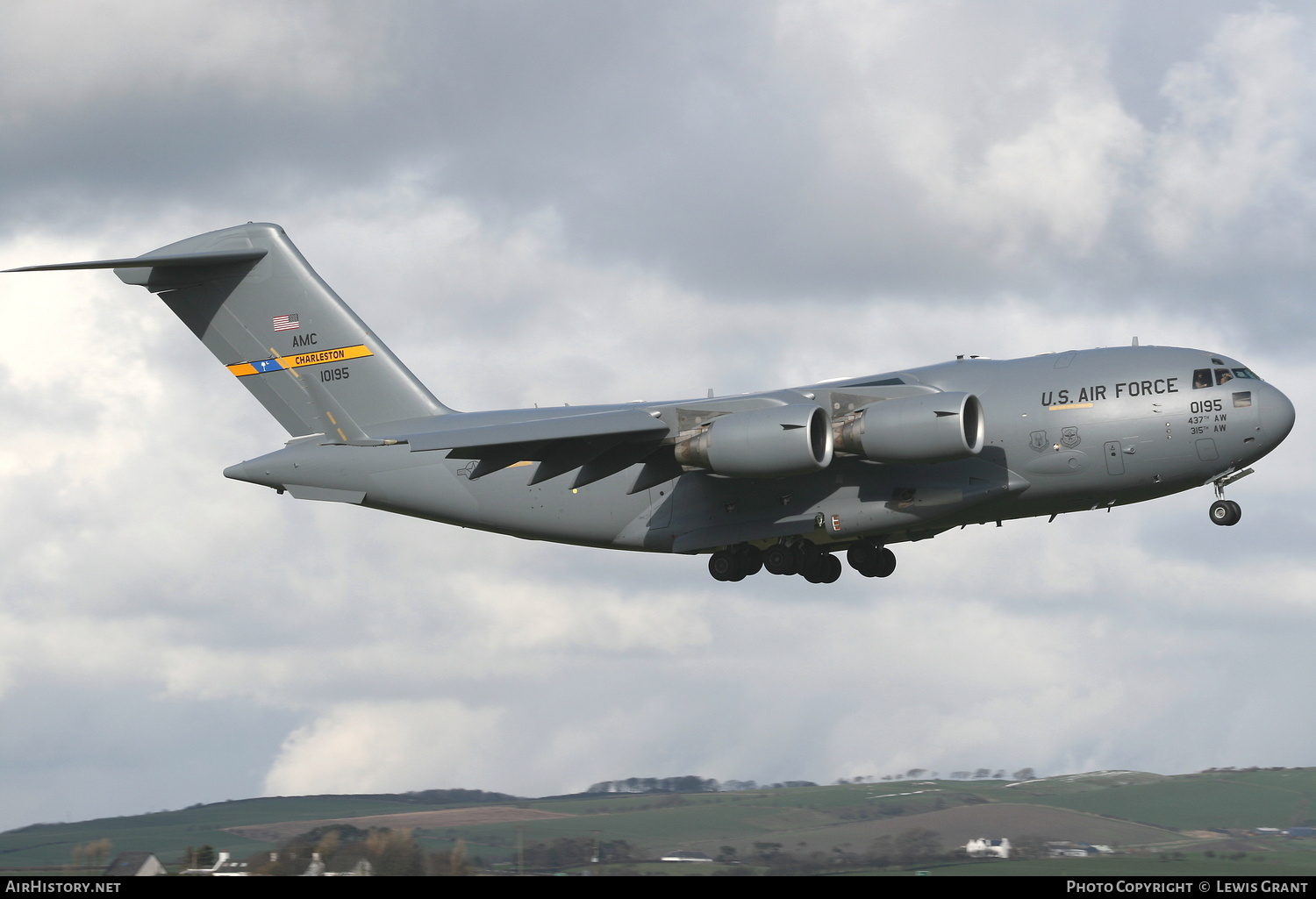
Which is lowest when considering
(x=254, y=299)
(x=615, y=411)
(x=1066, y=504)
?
(x=1066, y=504)

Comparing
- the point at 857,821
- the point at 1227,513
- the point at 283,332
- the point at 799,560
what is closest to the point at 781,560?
the point at 799,560

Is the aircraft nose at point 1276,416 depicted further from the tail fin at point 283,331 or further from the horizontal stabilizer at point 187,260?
the horizontal stabilizer at point 187,260

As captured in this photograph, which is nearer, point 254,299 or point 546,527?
point 546,527

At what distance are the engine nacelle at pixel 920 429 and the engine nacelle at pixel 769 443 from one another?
0.47 meters

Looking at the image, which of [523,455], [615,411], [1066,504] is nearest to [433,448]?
[523,455]

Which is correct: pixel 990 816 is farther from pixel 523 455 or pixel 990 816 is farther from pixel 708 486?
pixel 523 455

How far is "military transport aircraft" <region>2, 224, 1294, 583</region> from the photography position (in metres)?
17.6

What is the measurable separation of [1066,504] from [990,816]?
4410mm

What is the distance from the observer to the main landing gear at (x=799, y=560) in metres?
19.9

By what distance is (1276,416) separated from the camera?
1742 centimetres

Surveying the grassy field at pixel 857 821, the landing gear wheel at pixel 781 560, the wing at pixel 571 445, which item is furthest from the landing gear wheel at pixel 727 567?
the grassy field at pixel 857 821

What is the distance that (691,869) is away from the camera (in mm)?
17469
